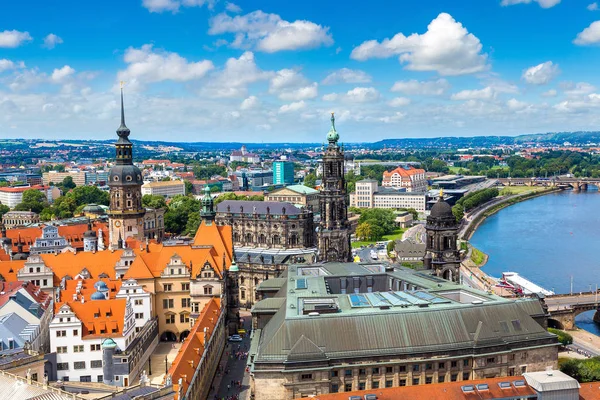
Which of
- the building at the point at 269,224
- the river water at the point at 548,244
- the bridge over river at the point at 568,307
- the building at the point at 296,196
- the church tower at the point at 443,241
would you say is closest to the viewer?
the church tower at the point at 443,241

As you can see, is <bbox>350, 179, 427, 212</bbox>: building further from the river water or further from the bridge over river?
the bridge over river

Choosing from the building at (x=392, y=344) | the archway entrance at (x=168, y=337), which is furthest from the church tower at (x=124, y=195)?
the building at (x=392, y=344)

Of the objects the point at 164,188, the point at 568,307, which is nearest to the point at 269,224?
the point at 568,307

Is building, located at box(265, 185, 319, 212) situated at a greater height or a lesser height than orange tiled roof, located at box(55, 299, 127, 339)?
greater

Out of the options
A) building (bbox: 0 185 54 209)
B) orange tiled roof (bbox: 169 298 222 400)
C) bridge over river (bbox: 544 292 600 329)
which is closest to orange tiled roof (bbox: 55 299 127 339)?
orange tiled roof (bbox: 169 298 222 400)

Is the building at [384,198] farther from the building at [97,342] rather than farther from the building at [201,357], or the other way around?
the building at [97,342]
